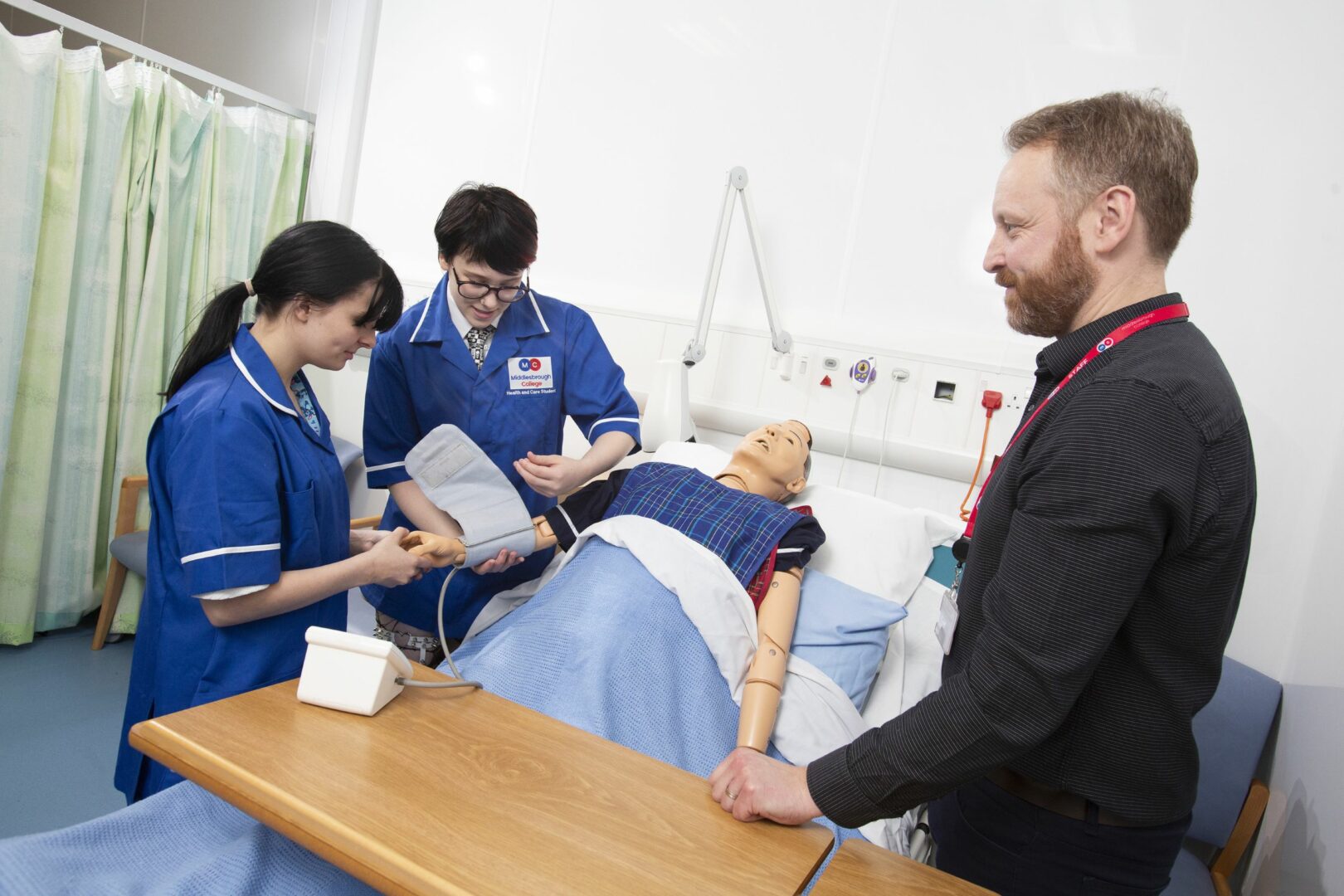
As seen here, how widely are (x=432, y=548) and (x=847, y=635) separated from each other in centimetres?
92

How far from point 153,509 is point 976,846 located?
4.60ft

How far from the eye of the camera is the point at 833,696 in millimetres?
1723

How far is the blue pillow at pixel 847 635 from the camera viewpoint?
72.4 inches

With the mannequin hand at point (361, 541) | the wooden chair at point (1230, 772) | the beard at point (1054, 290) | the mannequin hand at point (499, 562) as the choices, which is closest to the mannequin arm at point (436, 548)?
the mannequin hand at point (499, 562)

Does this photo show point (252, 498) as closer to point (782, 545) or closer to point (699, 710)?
point (699, 710)

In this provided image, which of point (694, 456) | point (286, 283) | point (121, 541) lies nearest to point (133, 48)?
point (121, 541)

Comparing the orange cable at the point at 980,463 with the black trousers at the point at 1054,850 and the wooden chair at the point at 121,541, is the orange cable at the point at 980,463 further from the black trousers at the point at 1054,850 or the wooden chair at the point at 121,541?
the wooden chair at the point at 121,541

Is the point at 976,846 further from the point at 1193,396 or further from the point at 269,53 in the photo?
the point at 269,53

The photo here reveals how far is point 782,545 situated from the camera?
1955 millimetres

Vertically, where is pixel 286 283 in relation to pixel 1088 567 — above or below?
above

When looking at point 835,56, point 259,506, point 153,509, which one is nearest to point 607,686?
point 259,506

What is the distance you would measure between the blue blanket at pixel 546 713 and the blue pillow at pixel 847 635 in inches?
11.5

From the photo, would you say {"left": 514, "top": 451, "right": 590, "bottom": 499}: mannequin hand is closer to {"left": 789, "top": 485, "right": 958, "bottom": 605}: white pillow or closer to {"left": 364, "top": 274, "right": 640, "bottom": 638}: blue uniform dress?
{"left": 364, "top": 274, "right": 640, "bottom": 638}: blue uniform dress

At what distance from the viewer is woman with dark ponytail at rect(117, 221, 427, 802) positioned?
132 centimetres
